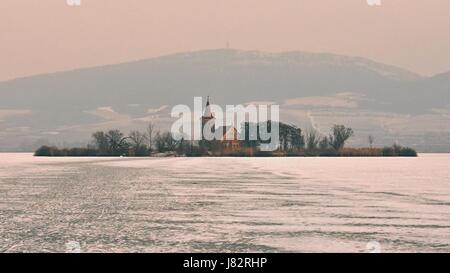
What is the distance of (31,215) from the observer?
111ft

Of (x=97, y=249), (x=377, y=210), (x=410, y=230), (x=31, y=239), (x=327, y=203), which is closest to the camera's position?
(x=97, y=249)

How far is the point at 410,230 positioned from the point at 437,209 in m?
9.58

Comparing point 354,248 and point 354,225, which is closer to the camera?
point 354,248

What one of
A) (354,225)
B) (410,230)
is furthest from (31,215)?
(410,230)

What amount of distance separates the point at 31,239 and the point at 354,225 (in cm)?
1304
